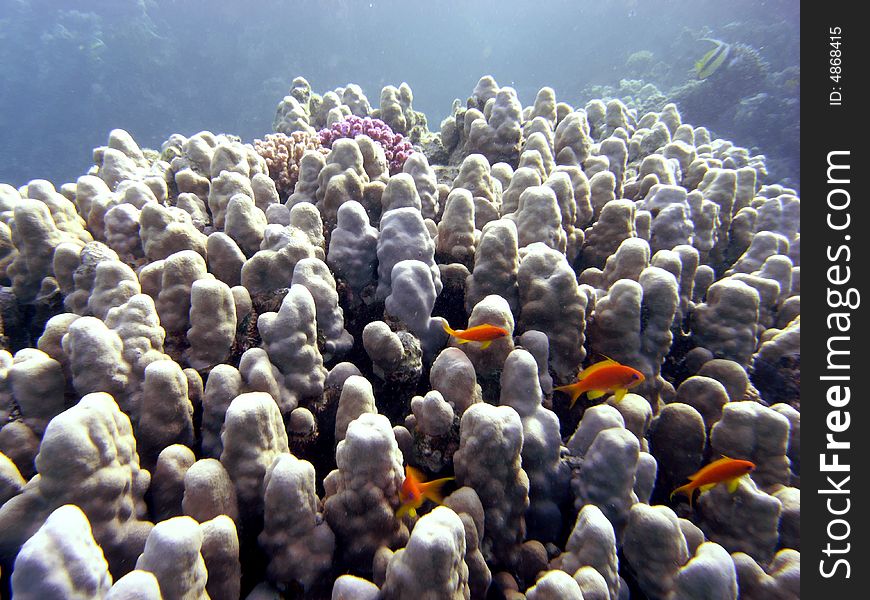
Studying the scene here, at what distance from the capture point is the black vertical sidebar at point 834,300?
2088 mm

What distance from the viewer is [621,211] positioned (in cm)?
350

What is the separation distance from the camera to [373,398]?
2.06 metres

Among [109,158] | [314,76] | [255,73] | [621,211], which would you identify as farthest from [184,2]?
[621,211]

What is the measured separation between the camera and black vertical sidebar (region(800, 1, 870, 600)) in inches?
82.2

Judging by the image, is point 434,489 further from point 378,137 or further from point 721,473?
point 378,137

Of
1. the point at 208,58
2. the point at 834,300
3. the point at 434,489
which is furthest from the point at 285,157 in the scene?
the point at 208,58

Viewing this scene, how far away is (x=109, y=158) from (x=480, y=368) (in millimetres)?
4094

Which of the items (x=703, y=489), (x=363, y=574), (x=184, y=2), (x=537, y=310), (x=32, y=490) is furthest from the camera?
(x=184, y=2)

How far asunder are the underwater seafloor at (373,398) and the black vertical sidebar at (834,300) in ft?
0.53

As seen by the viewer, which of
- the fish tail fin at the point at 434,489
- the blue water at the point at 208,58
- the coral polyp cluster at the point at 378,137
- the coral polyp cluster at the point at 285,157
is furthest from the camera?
the blue water at the point at 208,58

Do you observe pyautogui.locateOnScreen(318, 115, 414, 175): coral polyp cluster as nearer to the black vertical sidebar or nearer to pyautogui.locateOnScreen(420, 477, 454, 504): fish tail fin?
the black vertical sidebar

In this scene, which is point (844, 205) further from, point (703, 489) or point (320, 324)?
point (320, 324)

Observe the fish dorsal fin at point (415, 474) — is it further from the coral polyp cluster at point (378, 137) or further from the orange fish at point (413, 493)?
the coral polyp cluster at point (378, 137)

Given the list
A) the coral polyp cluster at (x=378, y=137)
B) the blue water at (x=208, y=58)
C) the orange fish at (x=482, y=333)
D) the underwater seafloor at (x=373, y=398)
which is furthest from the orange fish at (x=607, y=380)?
the blue water at (x=208, y=58)
